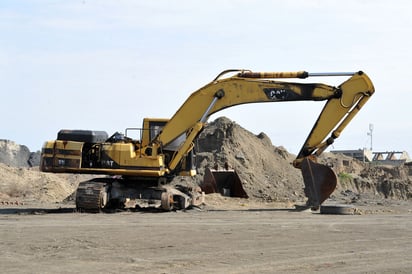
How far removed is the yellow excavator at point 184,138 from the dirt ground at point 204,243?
6.30 feet

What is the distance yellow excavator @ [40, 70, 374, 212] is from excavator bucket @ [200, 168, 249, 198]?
6.23 meters

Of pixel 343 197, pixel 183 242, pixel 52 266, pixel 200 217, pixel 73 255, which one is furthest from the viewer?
pixel 343 197

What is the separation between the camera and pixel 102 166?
22.7m

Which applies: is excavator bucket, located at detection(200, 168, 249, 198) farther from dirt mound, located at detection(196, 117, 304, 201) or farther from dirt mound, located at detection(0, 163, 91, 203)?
dirt mound, located at detection(0, 163, 91, 203)

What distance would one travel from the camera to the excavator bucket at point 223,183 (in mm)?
29844

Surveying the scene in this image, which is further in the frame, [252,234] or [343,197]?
[343,197]

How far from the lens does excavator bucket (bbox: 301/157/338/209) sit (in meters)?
23.3

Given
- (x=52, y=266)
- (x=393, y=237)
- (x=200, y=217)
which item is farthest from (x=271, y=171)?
(x=52, y=266)

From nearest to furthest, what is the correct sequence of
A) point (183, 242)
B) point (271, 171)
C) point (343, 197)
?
point (183, 242) < point (343, 197) < point (271, 171)

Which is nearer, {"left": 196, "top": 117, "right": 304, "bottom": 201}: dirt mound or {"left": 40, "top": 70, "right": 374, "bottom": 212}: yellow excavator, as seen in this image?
{"left": 40, "top": 70, "right": 374, "bottom": 212}: yellow excavator

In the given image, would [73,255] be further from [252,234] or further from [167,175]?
[167,175]

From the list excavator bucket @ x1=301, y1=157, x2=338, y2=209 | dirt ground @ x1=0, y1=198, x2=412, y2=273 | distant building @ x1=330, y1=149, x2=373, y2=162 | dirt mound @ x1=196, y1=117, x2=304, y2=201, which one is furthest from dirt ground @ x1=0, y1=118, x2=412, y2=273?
distant building @ x1=330, y1=149, x2=373, y2=162

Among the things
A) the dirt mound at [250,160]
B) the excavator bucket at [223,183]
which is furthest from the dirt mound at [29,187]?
the excavator bucket at [223,183]

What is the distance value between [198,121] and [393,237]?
9269 millimetres
